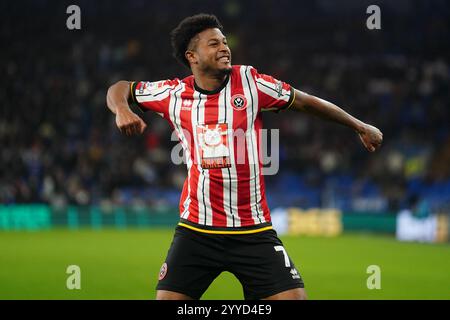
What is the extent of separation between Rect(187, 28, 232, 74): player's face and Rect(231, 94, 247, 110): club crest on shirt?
0.60 feet

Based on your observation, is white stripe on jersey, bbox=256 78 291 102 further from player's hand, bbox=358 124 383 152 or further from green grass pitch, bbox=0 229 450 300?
green grass pitch, bbox=0 229 450 300

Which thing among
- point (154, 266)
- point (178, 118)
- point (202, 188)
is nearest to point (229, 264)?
point (202, 188)

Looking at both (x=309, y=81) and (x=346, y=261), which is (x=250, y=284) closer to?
(x=346, y=261)

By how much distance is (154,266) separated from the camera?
12.4 metres

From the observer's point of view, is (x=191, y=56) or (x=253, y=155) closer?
(x=253, y=155)

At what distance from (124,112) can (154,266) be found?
7.65m

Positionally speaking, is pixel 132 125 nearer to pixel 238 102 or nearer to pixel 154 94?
pixel 154 94

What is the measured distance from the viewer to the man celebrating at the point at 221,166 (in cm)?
512

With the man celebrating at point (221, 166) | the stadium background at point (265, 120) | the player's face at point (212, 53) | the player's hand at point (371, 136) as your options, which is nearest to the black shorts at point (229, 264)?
the man celebrating at point (221, 166)

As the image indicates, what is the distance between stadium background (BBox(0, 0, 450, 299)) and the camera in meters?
20.9

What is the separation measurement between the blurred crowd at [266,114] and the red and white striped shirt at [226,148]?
1550 centimetres

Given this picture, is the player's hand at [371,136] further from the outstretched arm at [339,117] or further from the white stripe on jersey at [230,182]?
the white stripe on jersey at [230,182]

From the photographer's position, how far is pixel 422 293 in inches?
374

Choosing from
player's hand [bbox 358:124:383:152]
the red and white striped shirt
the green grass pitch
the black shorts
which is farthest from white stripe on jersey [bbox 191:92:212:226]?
the green grass pitch
